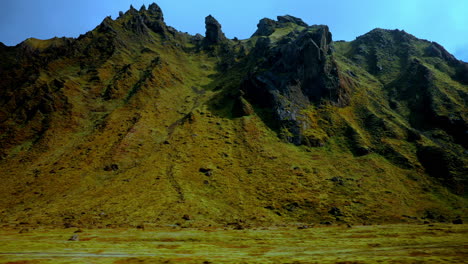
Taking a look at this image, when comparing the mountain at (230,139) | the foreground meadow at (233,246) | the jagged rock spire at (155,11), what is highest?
the jagged rock spire at (155,11)

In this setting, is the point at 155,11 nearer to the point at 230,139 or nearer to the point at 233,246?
the point at 230,139

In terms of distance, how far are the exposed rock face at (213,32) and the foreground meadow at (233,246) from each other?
163 metres

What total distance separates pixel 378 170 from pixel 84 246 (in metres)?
61.7

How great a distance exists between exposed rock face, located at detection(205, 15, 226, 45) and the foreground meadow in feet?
536

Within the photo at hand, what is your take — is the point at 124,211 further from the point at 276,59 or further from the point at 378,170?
the point at 276,59

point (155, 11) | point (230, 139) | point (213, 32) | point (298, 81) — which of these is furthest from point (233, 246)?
point (155, 11)

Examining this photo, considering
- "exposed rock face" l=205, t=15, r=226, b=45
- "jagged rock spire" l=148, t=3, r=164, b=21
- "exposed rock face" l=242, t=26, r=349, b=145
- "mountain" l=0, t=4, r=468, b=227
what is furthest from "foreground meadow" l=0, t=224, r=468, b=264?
"jagged rock spire" l=148, t=3, r=164, b=21

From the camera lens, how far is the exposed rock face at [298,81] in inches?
3433

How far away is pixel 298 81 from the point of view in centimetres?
9219

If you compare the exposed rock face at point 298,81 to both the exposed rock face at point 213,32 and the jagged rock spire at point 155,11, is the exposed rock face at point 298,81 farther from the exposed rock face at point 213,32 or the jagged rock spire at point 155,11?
the jagged rock spire at point 155,11

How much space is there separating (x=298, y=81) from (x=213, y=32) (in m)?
111

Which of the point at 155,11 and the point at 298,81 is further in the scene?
the point at 155,11

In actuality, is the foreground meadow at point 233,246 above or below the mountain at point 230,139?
below

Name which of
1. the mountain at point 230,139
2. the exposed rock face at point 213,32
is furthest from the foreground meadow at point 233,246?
the exposed rock face at point 213,32
